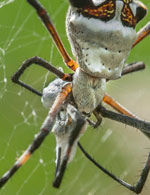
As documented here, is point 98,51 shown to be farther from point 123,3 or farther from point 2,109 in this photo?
point 2,109

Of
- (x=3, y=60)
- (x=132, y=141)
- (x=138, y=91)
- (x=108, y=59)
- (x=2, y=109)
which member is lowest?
(x=132, y=141)

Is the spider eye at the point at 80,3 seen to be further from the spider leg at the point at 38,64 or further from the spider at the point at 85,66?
the spider leg at the point at 38,64

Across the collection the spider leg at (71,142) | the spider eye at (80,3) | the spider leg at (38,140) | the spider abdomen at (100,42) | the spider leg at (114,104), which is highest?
the spider eye at (80,3)

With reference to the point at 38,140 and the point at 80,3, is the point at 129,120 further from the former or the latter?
the point at 80,3

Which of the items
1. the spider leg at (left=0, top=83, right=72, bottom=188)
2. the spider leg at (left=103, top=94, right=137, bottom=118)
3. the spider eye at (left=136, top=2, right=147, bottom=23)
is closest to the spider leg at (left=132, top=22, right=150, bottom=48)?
the spider eye at (left=136, top=2, right=147, bottom=23)

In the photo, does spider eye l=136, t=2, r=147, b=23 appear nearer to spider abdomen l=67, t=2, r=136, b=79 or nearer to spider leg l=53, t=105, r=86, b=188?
spider abdomen l=67, t=2, r=136, b=79

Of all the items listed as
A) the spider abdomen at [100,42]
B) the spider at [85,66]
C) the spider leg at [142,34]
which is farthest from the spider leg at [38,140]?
the spider leg at [142,34]

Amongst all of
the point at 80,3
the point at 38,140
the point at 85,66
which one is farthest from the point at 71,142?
the point at 80,3

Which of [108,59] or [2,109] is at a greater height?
[108,59]

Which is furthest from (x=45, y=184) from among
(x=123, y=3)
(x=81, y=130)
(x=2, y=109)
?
(x=123, y=3)
